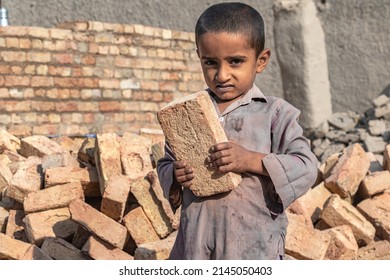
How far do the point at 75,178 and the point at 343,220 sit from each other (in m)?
1.89

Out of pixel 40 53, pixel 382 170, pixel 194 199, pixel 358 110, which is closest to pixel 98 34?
pixel 40 53

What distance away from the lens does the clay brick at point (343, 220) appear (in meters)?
4.96

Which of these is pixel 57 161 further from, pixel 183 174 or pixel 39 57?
pixel 39 57

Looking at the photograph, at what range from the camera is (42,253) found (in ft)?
14.6

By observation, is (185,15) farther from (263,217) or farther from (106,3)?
(263,217)

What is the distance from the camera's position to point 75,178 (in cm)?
511

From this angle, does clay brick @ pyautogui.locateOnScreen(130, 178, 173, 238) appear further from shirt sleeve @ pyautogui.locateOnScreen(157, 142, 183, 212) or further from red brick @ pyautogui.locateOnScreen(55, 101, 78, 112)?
red brick @ pyautogui.locateOnScreen(55, 101, 78, 112)

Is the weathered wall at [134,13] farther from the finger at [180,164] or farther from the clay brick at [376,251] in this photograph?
the finger at [180,164]

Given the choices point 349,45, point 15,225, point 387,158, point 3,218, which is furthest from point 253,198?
point 349,45

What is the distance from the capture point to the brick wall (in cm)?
862

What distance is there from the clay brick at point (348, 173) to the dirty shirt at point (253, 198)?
263cm

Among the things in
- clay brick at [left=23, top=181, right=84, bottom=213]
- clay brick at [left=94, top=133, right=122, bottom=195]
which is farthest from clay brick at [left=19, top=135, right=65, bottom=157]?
clay brick at [left=23, top=181, right=84, bottom=213]

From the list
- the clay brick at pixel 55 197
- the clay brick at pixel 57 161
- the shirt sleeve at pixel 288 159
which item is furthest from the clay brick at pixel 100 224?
the shirt sleeve at pixel 288 159

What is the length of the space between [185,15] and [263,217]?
31.5 feet
